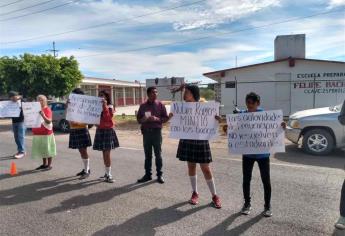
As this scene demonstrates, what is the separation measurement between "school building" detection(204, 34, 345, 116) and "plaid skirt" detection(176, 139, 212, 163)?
14.9m

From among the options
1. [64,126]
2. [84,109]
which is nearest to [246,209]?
[84,109]

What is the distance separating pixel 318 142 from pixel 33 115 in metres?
7.16

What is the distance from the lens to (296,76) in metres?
20.8

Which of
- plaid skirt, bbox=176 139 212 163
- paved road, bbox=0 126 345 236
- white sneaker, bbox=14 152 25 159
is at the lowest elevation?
paved road, bbox=0 126 345 236

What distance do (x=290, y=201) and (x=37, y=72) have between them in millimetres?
19459

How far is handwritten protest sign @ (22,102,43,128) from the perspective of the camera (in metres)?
7.64

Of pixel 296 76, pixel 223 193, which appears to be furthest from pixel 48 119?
pixel 296 76

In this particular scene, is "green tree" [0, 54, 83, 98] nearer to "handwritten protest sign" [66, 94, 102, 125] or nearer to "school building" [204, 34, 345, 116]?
"school building" [204, 34, 345, 116]

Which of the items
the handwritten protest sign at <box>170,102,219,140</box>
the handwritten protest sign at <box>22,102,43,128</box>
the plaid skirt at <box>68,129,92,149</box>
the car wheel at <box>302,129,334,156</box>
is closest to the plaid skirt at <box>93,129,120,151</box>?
the plaid skirt at <box>68,129,92,149</box>

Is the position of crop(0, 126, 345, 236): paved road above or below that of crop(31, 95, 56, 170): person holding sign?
below

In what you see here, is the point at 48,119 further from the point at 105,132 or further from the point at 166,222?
the point at 166,222

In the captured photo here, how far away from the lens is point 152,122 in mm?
6332

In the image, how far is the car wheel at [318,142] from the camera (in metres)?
9.00

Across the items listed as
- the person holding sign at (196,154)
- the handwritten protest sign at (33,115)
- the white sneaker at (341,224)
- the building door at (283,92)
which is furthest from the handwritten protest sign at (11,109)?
the building door at (283,92)
